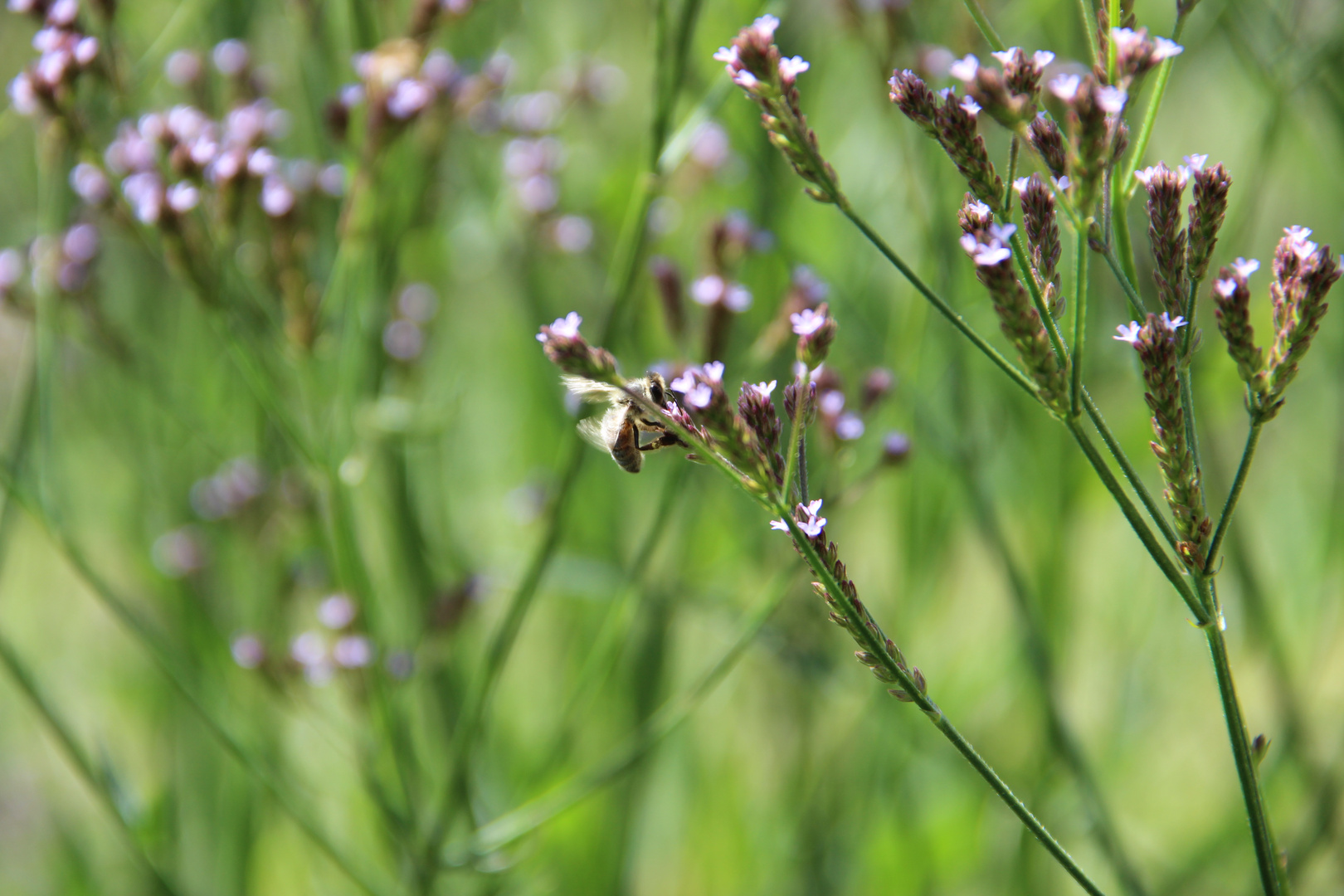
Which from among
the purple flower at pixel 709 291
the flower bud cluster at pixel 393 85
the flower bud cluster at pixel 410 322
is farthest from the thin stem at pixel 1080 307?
the flower bud cluster at pixel 410 322

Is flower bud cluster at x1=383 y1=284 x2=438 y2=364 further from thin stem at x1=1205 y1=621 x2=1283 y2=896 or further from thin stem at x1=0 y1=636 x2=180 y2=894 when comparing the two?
thin stem at x1=1205 y1=621 x2=1283 y2=896

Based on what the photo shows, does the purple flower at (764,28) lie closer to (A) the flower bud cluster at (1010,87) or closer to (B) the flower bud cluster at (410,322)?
(A) the flower bud cluster at (1010,87)

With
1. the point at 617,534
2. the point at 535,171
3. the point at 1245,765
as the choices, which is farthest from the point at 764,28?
the point at 617,534

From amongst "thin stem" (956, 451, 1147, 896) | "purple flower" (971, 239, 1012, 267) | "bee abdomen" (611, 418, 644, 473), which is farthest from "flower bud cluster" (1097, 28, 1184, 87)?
"thin stem" (956, 451, 1147, 896)

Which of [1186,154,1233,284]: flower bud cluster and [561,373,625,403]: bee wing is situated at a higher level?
[1186,154,1233,284]: flower bud cluster

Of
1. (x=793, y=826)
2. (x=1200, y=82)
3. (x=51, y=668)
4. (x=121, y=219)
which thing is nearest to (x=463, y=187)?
(x=121, y=219)

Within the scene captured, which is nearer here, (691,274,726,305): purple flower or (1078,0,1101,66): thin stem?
(1078,0,1101,66): thin stem
